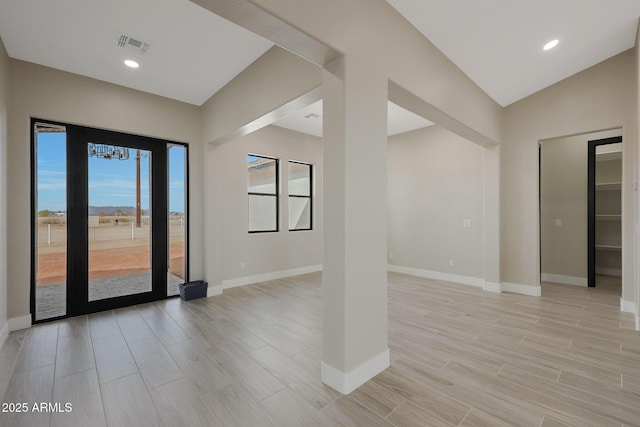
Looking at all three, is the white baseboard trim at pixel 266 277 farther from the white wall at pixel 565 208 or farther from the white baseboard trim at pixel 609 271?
the white baseboard trim at pixel 609 271

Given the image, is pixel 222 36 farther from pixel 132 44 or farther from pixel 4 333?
pixel 4 333

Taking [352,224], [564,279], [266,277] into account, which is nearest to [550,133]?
[564,279]

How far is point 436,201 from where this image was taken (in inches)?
221

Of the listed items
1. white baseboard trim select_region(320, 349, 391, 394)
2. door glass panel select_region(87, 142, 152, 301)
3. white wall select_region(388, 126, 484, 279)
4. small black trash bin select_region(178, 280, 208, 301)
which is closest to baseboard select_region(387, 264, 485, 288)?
white wall select_region(388, 126, 484, 279)

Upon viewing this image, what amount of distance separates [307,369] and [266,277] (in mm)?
3185

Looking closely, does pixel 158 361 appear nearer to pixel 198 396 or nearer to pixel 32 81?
pixel 198 396

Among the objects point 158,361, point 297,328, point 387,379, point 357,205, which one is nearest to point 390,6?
point 357,205

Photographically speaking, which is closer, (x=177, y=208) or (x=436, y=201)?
(x=177, y=208)

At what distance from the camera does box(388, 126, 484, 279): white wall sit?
16.7 feet

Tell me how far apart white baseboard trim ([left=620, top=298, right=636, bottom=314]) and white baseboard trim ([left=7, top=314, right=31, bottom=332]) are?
23.9 ft

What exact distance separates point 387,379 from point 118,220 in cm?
396

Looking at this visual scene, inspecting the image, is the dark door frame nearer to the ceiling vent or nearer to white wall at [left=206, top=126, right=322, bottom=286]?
white wall at [left=206, top=126, right=322, bottom=286]

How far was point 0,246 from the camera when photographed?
2785 mm

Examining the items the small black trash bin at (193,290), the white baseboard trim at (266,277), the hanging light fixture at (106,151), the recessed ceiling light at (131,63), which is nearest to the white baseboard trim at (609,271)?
the white baseboard trim at (266,277)
